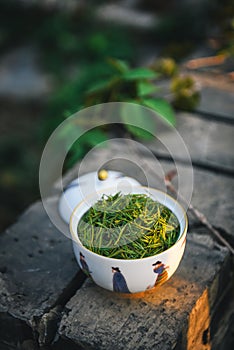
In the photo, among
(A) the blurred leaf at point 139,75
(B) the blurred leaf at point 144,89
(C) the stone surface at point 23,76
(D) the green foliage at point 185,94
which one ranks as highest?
(A) the blurred leaf at point 139,75

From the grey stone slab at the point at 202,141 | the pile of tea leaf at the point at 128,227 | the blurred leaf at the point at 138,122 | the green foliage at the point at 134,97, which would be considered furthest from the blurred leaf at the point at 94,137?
the pile of tea leaf at the point at 128,227

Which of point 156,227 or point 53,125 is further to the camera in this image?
point 53,125

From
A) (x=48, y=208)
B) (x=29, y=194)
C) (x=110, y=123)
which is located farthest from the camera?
Result: (x=29, y=194)

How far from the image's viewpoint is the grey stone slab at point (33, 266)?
1434 millimetres

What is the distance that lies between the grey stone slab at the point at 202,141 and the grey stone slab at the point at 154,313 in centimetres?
59

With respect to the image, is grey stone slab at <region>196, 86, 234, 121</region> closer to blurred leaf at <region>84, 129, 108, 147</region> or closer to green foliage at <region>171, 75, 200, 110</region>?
green foliage at <region>171, 75, 200, 110</region>

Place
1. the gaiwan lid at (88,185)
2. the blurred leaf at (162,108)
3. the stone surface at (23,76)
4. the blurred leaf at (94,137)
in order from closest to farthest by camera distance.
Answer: the gaiwan lid at (88,185), the blurred leaf at (94,137), the blurred leaf at (162,108), the stone surface at (23,76)

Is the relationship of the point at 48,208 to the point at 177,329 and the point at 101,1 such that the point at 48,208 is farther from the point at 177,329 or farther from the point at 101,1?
the point at 101,1

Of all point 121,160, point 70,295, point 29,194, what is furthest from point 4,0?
point 70,295

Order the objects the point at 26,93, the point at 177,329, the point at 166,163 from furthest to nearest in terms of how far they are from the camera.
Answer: the point at 26,93 < the point at 166,163 < the point at 177,329

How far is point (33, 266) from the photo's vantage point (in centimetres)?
156

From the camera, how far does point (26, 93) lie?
4.12 m

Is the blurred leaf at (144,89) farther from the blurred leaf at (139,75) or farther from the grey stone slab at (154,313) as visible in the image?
the grey stone slab at (154,313)

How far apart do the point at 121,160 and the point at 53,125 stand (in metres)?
0.89
